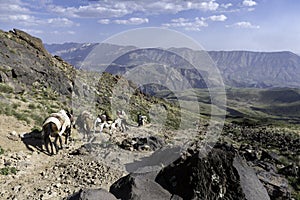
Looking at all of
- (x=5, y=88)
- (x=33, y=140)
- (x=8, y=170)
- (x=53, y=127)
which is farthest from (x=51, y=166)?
(x=5, y=88)

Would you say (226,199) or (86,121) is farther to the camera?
(86,121)

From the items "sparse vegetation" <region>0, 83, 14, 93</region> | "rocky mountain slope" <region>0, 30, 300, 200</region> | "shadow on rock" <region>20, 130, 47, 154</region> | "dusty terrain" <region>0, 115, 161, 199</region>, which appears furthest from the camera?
"sparse vegetation" <region>0, 83, 14, 93</region>

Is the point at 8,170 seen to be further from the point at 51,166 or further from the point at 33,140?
the point at 33,140

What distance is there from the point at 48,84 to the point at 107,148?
22244mm

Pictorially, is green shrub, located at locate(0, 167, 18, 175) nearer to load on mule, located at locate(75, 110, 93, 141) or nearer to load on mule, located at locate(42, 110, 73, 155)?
load on mule, located at locate(42, 110, 73, 155)

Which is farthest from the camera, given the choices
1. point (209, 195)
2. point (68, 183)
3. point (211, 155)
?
point (68, 183)

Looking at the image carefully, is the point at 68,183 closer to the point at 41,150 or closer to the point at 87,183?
the point at 87,183

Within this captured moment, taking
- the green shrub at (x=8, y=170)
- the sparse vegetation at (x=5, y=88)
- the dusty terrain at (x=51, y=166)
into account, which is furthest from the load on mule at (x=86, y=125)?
the sparse vegetation at (x=5, y=88)

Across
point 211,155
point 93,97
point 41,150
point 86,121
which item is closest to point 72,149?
point 41,150

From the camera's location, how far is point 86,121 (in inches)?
813

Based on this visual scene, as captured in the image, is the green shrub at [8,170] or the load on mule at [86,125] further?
the load on mule at [86,125]

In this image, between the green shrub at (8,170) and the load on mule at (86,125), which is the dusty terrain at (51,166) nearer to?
the green shrub at (8,170)

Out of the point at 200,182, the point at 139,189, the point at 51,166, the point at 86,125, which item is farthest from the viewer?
the point at 86,125

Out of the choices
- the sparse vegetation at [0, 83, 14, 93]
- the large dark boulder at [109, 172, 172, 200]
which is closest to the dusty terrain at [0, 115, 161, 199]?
the large dark boulder at [109, 172, 172, 200]
